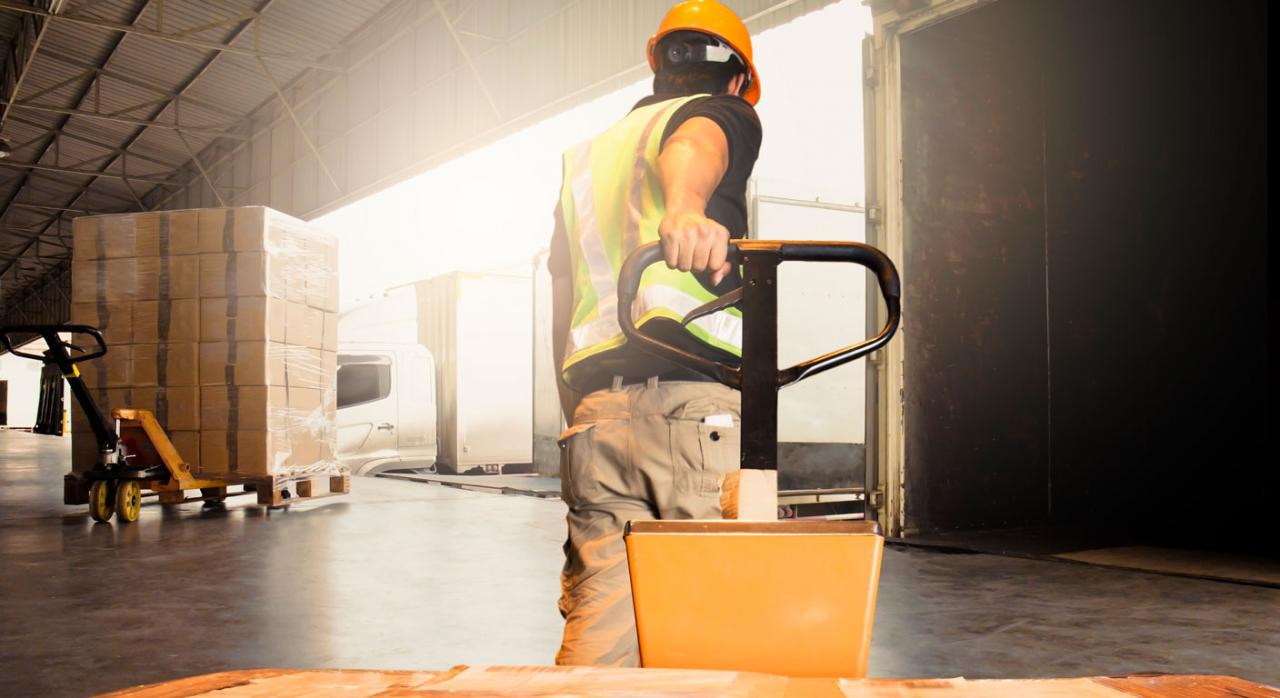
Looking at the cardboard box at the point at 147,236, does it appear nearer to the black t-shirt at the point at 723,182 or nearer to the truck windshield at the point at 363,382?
the truck windshield at the point at 363,382

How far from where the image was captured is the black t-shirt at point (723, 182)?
1.74 metres

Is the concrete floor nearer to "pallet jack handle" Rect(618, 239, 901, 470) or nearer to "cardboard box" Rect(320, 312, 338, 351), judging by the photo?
"pallet jack handle" Rect(618, 239, 901, 470)

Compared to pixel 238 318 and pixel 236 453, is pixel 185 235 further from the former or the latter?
pixel 236 453

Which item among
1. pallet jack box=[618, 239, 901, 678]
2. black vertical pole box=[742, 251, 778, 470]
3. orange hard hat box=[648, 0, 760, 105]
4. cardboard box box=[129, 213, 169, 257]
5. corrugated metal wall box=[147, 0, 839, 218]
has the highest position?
corrugated metal wall box=[147, 0, 839, 218]

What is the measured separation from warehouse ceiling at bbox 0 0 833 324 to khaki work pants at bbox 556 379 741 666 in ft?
25.1

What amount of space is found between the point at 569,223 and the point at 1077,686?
1418mm

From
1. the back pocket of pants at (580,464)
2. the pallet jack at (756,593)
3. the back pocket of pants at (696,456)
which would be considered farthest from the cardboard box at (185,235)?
the pallet jack at (756,593)

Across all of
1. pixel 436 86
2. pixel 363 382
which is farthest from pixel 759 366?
pixel 436 86

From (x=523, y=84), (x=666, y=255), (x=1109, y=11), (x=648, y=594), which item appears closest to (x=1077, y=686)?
(x=648, y=594)

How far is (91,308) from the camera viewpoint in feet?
25.3

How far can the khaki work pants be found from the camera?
180cm

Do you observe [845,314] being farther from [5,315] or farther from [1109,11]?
[5,315]

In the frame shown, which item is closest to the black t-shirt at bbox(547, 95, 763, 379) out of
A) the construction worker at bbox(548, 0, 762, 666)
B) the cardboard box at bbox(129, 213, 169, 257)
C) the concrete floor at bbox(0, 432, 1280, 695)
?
the construction worker at bbox(548, 0, 762, 666)

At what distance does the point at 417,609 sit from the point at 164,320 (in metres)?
4.76
